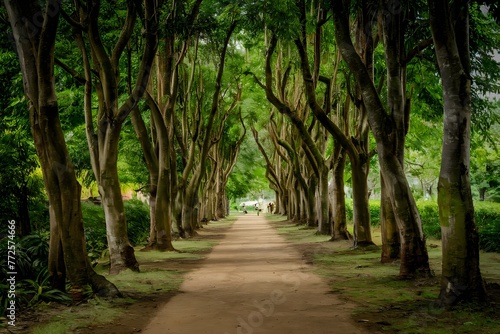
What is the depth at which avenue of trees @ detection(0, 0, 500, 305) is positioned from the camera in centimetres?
725

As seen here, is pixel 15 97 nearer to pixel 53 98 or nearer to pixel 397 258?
pixel 53 98

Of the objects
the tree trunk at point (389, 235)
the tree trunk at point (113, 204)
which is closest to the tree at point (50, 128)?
the tree trunk at point (113, 204)

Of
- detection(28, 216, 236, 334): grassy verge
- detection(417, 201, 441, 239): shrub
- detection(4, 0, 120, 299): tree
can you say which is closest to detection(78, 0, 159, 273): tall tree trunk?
detection(28, 216, 236, 334): grassy verge

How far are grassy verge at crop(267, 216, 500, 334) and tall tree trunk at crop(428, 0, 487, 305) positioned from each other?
0.35 meters

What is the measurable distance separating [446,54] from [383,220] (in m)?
6.21

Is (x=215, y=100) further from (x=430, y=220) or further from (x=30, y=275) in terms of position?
(x=430, y=220)

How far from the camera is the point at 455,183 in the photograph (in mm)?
7023

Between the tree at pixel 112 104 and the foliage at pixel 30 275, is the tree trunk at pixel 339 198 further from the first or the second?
the foliage at pixel 30 275

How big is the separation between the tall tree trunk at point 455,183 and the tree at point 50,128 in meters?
5.46

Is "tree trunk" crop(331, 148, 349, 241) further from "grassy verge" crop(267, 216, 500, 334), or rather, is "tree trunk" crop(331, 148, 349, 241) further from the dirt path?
the dirt path

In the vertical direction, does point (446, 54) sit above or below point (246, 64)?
below

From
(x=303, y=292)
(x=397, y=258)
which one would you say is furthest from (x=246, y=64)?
(x=303, y=292)

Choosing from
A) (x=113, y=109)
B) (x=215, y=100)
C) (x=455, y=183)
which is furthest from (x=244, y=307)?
(x=215, y=100)

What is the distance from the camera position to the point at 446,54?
7.20m
